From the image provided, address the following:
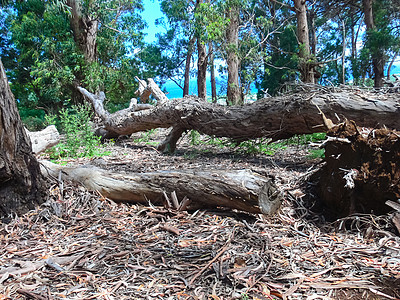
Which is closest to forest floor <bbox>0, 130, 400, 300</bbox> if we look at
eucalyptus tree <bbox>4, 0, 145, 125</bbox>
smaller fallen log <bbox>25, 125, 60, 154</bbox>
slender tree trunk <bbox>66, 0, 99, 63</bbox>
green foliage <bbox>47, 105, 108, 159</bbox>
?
smaller fallen log <bbox>25, 125, 60, 154</bbox>

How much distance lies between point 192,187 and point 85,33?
11.9 metres

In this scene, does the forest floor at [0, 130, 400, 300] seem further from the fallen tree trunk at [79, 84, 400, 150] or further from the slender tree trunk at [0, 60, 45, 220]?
the fallen tree trunk at [79, 84, 400, 150]

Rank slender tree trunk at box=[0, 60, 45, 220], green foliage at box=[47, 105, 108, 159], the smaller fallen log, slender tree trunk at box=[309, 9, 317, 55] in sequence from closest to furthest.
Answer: slender tree trunk at box=[0, 60, 45, 220]
the smaller fallen log
green foliage at box=[47, 105, 108, 159]
slender tree trunk at box=[309, 9, 317, 55]

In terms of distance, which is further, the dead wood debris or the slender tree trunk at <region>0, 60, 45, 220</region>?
the slender tree trunk at <region>0, 60, 45, 220</region>

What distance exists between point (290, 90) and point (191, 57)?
1436 cm

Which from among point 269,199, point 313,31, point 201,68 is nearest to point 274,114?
point 269,199

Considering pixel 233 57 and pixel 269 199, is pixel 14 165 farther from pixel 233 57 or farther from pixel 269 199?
pixel 233 57

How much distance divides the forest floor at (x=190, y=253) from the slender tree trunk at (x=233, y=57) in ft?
28.4

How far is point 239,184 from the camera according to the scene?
2732 mm

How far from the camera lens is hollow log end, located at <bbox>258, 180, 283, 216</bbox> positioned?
106 inches

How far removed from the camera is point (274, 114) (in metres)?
4.96

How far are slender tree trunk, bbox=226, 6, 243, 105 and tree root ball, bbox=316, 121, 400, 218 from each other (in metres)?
8.48

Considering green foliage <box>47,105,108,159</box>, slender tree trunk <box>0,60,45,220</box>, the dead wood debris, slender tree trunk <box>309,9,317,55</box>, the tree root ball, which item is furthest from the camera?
slender tree trunk <box>309,9,317,55</box>

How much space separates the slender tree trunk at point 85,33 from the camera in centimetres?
1223
